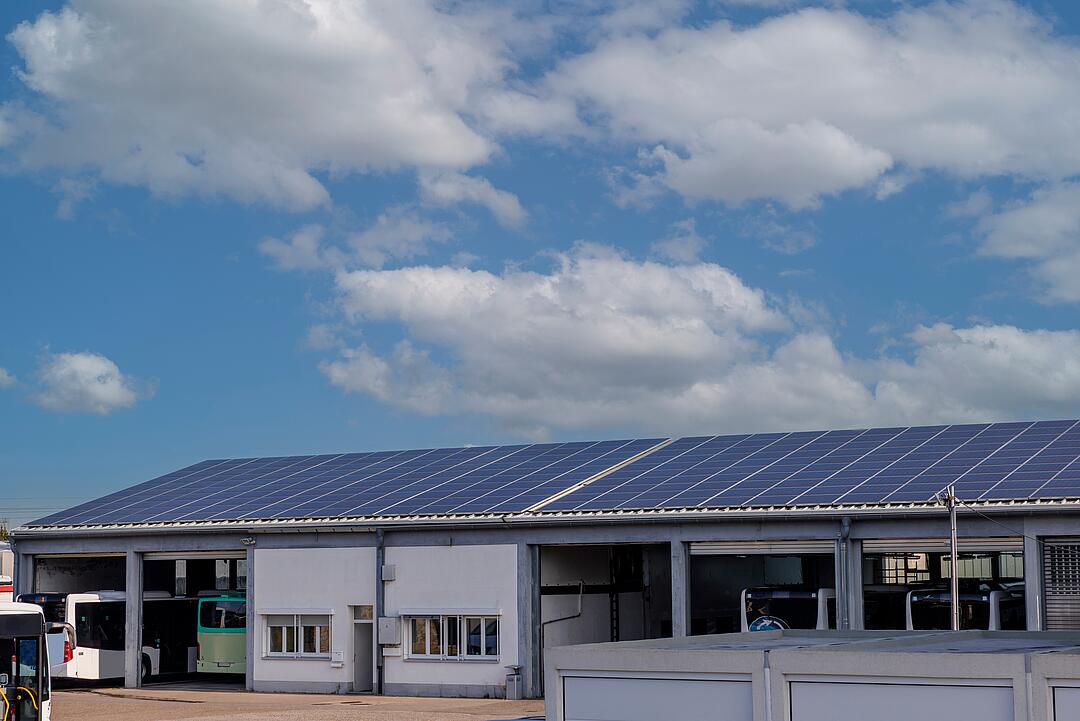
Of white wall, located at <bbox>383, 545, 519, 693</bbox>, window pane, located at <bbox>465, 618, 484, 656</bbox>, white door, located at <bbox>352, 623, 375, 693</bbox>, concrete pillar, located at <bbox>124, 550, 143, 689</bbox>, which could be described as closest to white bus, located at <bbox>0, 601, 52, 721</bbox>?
white wall, located at <bbox>383, 545, 519, 693</bbox>

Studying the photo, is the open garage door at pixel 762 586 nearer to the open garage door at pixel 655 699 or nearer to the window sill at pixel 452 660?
the window sill at pixel 452 660

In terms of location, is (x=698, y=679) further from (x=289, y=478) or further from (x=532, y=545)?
(x=289, y=478)

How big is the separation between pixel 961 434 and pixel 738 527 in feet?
28.9

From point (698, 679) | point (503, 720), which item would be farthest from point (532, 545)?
point (698, 679)

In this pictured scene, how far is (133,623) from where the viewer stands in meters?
40.5

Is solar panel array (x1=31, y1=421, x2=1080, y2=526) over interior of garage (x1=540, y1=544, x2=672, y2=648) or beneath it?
over

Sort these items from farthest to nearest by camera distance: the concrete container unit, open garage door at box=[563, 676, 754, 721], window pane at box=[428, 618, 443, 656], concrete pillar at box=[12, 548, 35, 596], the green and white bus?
concrete pillar at box=[12, 548, 35, 596], the green and white bus, window pane at box=[428, 618, 443, 656], open garage door at box=[563, 676, 754, 721], the concrete container unit

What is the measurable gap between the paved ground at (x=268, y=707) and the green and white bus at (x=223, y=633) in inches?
108

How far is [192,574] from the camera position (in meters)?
45.7

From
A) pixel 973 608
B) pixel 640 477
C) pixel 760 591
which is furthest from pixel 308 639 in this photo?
pixel 973 608

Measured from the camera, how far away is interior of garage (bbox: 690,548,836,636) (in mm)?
33000

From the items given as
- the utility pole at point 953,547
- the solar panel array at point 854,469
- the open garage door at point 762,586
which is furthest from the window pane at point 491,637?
the utility pole at point 953,547

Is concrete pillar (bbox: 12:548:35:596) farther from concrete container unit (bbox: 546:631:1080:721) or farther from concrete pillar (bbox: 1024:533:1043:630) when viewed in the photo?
concrete container unit (bbox: 546:631:1080:721)

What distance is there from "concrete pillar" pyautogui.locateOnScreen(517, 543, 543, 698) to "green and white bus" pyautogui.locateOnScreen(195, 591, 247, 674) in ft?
34.8
